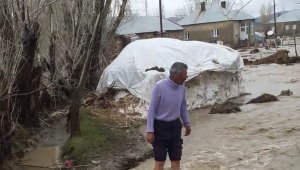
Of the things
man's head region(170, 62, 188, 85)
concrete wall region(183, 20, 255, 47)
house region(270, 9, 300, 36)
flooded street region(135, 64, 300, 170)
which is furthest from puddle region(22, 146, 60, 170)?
house region(270, 9, 300, 36)

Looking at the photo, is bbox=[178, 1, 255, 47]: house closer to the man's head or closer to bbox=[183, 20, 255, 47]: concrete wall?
bbox=[183, 20, 255, 47]: concrete wall

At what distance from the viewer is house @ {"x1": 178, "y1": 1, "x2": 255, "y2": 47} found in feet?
225

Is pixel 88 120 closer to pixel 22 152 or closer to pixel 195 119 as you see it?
pixel 22 152

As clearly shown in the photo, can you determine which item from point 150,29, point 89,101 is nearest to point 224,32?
point 150,29

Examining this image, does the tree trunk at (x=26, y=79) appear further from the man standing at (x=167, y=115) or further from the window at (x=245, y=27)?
the window at (x=245, y=27)

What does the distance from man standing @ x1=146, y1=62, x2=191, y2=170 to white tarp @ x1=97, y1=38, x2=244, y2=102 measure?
24.6 feet

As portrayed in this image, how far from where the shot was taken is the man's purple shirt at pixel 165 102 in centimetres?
638

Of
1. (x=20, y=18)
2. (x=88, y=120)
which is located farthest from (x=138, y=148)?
(x=20, y=18)

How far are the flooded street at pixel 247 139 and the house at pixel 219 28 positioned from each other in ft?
171

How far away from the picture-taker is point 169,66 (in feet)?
49.0

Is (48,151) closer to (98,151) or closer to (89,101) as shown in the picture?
(98,151)

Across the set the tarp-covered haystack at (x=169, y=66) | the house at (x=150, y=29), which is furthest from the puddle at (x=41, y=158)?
the house at (x=150, y=29)

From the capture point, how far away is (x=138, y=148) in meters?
10.4

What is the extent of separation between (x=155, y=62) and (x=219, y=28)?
55.8m
